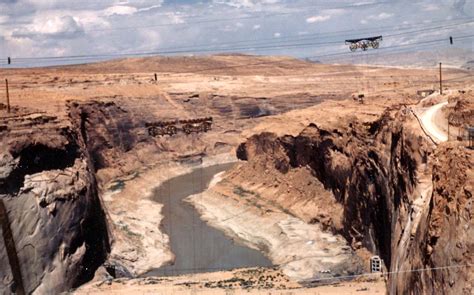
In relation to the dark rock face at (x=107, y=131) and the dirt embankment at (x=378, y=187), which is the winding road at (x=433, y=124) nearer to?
the dirt embankment at (x=378, y=187)

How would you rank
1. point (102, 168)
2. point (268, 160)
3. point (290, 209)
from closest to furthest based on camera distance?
1. point (290, 209)
2. point (268, 160)
3. point (102, 168)

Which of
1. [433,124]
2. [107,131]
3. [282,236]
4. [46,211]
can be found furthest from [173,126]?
[433,124]

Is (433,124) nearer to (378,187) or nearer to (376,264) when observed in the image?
(378,187)

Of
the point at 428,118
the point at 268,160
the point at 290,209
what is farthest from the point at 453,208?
the point at 268,160

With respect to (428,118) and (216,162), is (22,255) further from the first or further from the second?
(216,162)

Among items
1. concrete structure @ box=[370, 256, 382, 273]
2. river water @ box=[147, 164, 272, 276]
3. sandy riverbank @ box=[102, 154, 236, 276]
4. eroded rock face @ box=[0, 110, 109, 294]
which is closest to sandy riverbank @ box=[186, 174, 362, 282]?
river water @ box=[147, 164, 272, 276]

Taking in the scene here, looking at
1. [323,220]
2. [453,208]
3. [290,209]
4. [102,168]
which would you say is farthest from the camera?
[102,168]

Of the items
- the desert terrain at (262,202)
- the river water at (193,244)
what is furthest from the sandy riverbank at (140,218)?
the river water at (193,244)

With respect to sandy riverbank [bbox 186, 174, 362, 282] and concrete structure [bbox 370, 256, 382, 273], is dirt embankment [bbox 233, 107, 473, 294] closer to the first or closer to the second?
concrete structure [bbox 370, 256, 382, 273]
